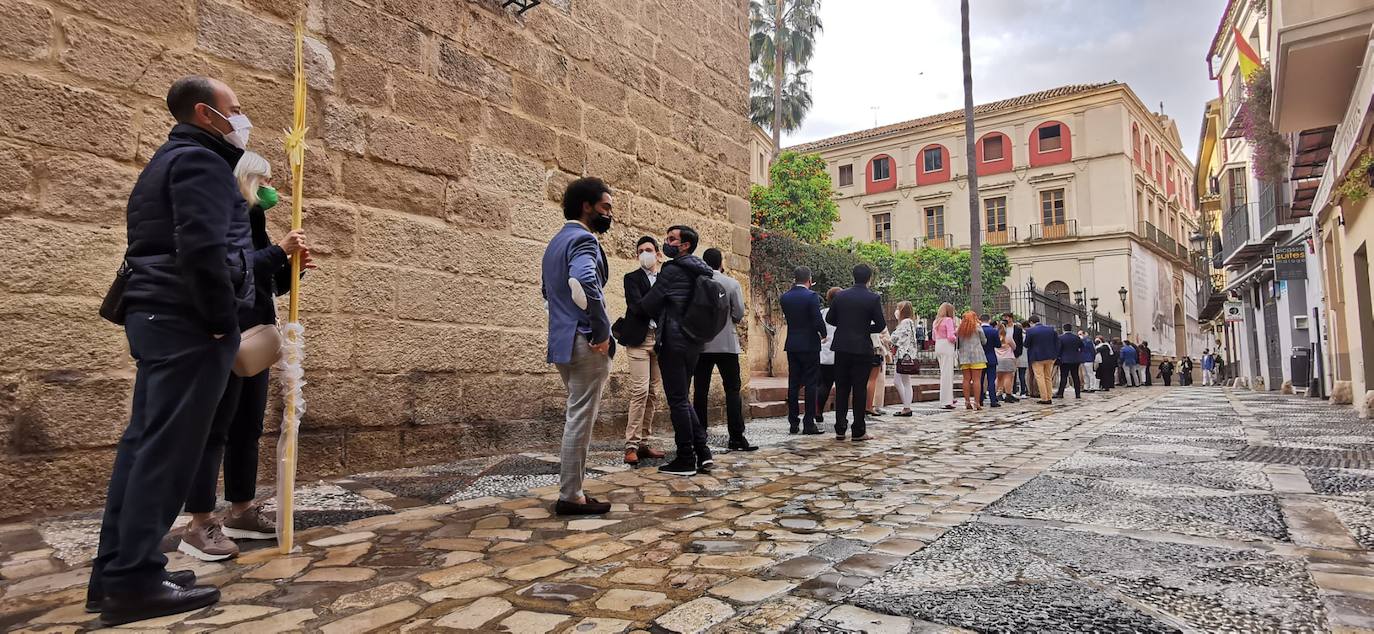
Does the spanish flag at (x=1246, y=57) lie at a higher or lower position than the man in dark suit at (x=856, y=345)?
higher

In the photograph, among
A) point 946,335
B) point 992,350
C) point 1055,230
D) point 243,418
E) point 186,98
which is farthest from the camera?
point 1055,230

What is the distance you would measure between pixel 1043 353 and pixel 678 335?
34.7 feet

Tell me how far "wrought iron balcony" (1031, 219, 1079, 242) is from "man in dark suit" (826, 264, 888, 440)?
33.9m

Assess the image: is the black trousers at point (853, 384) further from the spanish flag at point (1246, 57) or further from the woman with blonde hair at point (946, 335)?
the spanish flag at point (1246, 57)

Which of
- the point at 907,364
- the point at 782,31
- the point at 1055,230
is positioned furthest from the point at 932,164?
the point at 907,364

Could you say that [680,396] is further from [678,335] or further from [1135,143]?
[1135,143]

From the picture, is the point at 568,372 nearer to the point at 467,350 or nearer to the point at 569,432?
the point at 569,432

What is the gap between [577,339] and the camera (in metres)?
3.60

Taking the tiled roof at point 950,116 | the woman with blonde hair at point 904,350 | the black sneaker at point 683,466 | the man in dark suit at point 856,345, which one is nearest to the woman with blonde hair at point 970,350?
the woman with blonde hair at point 904,350

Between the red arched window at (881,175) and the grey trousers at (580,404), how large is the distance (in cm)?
4085

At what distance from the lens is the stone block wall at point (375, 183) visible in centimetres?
345

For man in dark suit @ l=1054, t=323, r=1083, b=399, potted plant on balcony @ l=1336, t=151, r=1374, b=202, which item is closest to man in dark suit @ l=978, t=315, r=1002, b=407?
man in dark suit @ l=1054, t=323, r=1083, b=399

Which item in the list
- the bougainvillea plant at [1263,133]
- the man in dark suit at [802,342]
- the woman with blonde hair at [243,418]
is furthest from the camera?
the bougainvillea plant at [1263,133]

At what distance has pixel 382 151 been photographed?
4.89 meters
